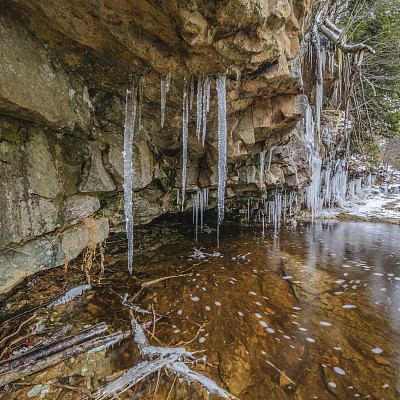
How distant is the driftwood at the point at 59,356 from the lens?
1.70 metres

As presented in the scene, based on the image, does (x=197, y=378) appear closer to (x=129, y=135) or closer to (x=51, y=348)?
(x=51, y=348)

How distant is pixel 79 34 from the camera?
2.29 m

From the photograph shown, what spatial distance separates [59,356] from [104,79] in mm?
3911

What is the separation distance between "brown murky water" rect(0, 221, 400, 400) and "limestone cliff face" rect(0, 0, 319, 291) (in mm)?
1758

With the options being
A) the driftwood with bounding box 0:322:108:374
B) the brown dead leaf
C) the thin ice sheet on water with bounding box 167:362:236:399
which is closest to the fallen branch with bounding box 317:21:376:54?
the brown dead leaf

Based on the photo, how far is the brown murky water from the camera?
69.6 inches

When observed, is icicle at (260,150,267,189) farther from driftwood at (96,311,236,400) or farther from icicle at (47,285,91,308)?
icicle at (47,285,91,308)

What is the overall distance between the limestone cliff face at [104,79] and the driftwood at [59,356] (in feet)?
4.67

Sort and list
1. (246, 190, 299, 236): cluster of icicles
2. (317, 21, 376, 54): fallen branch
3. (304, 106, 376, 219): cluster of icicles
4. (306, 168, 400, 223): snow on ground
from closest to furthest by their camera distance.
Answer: (317, 21, 376, 54): fallen branch
(304, 106, 376, 219): cluster of icicles
(246, 190, 299, 236): cluster of icicles
(306, 168, 400, 223): snow on ground

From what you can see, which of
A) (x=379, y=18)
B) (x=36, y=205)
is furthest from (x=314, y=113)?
(x=36, y=205)

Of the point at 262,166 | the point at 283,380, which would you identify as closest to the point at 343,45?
the point at 262,166

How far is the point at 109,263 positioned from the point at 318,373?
4296mm

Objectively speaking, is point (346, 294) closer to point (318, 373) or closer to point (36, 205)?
point (318, 373)

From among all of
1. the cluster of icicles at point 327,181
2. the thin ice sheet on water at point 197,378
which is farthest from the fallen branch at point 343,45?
the thin ice sheet on water at point 197,378
